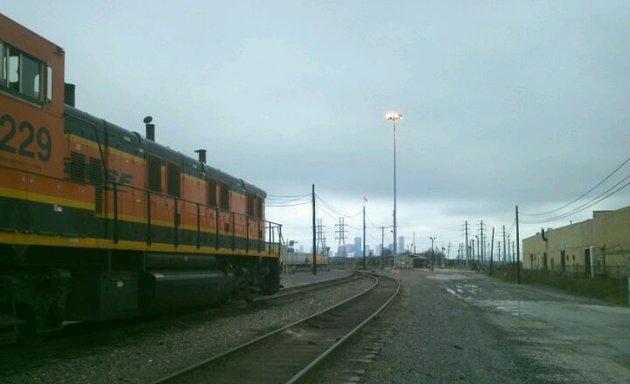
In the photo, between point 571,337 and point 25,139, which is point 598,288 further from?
point 25,139

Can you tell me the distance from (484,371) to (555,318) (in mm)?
9889

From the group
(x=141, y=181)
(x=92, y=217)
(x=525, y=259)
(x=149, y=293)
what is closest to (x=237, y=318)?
(x=149, y=293)

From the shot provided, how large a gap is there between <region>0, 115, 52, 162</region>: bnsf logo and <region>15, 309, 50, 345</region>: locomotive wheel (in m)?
2.51

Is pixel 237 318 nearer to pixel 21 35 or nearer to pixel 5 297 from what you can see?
pixel 5 297

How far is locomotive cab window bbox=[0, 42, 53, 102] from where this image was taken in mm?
9234

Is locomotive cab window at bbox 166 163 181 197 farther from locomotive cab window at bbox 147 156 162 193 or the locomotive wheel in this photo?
the locomotive wheel

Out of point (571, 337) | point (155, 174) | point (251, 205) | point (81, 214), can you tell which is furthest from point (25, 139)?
point (251, 205)

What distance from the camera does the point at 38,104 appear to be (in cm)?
991

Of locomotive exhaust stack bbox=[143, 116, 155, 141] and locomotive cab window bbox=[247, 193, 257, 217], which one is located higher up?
locomotive exhaust stack bbox=[143, 116, 155, 141]

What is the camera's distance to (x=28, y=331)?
1019 cm

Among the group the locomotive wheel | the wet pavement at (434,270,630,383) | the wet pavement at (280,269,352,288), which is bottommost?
the wet pavement at (280,269,352,288)

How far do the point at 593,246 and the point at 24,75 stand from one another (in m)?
52.2

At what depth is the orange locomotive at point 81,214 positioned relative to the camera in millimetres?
9297

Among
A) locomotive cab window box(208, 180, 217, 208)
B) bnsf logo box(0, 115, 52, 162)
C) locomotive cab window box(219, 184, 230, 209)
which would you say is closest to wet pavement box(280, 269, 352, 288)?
locomotive cab window box(219, 184, 230, 209)
